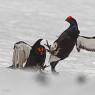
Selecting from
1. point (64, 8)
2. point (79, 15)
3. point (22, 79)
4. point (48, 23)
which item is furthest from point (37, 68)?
point (64, 8)

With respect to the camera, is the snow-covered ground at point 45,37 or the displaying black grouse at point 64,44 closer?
the snow-covered ground at point 45,37

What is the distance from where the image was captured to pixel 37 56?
5754 mm

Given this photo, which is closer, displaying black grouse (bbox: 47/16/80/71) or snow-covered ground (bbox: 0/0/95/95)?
snow-covered ground (bbox: 0/0/95/95)

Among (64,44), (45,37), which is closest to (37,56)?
(64,44)

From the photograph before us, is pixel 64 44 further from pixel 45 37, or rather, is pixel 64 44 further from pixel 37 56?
pixel 45 37

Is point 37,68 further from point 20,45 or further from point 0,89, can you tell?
point 0,89

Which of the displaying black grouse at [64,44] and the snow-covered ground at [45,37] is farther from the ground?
the displaying black grouse at [64,44]

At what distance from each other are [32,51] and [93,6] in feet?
75.2

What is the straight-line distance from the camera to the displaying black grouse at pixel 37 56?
5707 millimetres

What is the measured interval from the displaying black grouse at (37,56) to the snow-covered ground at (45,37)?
0.49ft

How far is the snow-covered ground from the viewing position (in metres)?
4.36

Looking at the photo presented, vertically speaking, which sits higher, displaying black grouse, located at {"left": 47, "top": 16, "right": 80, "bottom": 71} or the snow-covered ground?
displaying black grouse, located at {"left": 47, "top": 16, "right": 80, "bottom": 71}

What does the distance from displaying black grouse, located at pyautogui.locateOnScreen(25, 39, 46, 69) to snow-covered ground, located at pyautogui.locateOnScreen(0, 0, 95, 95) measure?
15 centimetres

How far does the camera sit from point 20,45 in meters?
5.74
